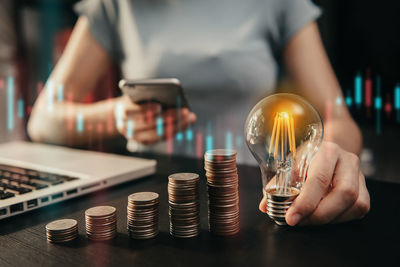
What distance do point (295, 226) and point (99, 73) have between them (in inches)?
47.2

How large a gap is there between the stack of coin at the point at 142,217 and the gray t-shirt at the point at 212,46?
84cm

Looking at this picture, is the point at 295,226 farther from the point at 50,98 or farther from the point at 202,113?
the point at 50,98

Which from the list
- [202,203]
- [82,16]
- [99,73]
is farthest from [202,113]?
[202,203]

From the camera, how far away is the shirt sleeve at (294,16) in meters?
1.22

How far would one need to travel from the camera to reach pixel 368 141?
1773 mm

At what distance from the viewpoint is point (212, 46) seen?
4.24 ft

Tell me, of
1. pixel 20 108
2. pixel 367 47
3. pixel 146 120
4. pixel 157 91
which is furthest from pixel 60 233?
pixel 20 108

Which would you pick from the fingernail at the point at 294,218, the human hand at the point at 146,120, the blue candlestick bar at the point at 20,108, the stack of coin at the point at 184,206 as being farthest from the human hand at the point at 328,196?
the blue candlestick bar at the point at 20,108

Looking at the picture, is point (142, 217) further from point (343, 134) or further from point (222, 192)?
point (343, 134)

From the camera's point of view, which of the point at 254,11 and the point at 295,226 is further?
the point at 254,11

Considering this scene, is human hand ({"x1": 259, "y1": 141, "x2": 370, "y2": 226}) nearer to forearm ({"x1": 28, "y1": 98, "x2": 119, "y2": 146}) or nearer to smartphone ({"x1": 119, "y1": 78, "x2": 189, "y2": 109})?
smartphone ({"x1": 119, "y1": 78, "x2": 189, "y2": 109})

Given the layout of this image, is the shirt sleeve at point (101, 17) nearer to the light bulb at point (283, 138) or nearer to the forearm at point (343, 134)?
the forearm at point (343, 134)

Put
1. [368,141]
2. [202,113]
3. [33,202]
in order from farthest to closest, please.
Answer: [368,141]
[202,113]
[33,202]

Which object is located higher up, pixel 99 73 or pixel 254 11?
pixel 254 11
